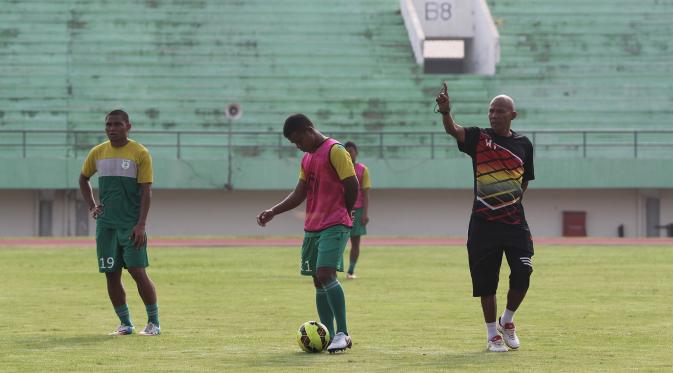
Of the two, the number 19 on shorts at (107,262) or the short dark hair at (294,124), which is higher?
the short dark hair at (294,124)

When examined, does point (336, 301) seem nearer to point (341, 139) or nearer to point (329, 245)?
point (329, 245)

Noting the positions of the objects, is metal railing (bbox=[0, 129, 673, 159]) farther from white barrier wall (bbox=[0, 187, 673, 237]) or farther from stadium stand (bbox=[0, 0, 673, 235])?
white barrier wall (bbox=[0, 187, 673, 237])

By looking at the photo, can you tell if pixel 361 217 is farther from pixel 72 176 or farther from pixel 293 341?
pixel 72 176

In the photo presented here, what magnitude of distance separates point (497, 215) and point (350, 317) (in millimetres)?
3749

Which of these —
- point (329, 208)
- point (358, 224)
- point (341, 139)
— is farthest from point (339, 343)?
point (341, 139)

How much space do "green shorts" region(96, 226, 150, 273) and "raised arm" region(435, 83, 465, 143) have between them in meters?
3.29

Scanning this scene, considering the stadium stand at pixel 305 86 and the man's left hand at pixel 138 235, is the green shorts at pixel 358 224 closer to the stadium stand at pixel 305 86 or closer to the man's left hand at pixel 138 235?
the man's left hand at pixel 138 235

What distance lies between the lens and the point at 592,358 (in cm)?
1080

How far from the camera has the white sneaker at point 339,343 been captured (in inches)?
444

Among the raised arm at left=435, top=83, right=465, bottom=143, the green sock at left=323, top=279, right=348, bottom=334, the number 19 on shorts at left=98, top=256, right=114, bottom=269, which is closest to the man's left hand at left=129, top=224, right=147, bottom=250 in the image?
the number 19 on shorts at left=98, top=256, right=114, bottom=269

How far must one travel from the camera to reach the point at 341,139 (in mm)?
41719

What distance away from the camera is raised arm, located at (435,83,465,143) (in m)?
10.6

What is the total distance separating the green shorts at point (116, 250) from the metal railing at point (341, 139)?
90.9 feet

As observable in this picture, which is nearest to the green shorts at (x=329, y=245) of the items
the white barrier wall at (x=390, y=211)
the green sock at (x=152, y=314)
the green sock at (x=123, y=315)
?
the green sock at (x=152, y=314)
